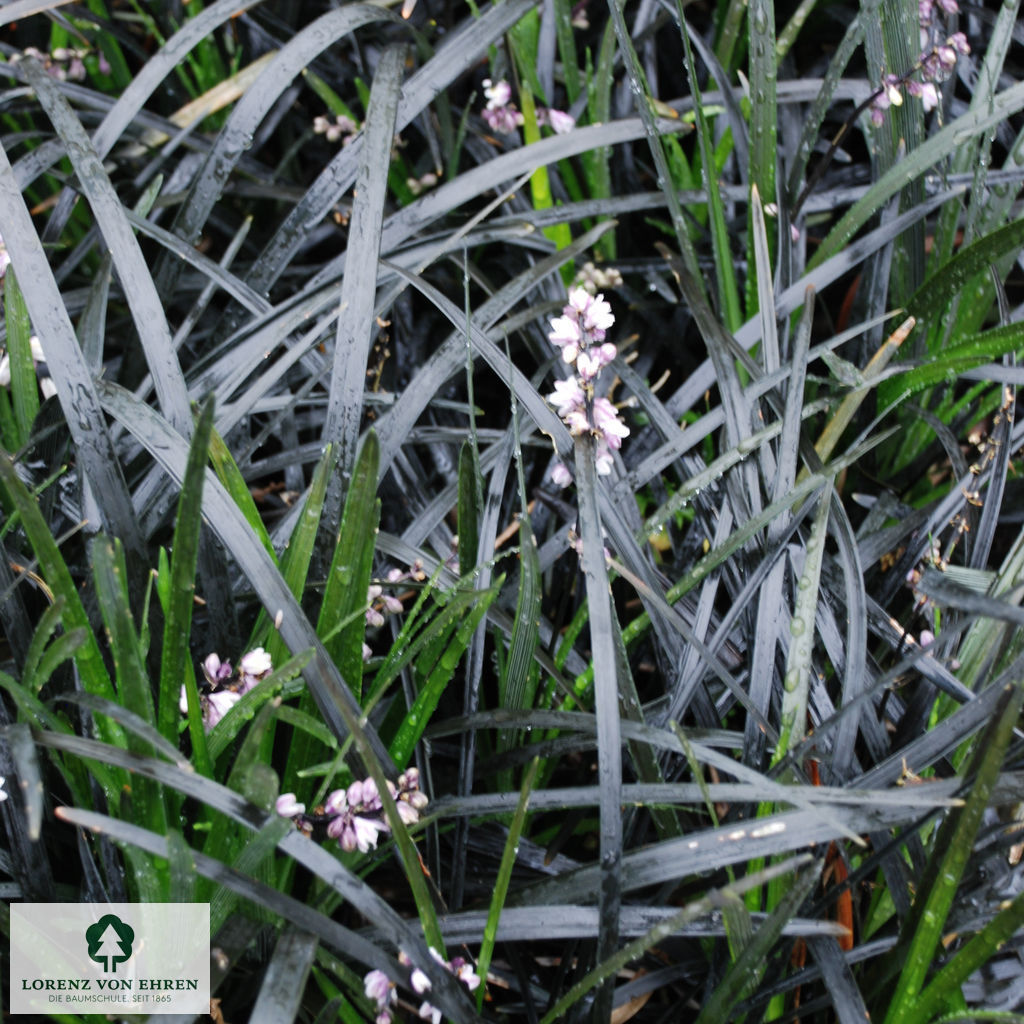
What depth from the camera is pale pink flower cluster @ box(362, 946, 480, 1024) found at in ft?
3.48

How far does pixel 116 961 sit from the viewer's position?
1.22 metres

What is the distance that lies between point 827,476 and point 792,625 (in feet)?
0.73

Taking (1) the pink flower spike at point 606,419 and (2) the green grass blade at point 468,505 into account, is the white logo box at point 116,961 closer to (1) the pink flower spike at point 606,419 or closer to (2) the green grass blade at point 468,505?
(2) the green grass blade at point 468,505

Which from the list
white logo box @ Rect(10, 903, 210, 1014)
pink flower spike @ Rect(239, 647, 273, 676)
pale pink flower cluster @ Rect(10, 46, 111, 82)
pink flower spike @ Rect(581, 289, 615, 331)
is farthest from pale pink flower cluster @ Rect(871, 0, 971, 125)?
pale pink flower cluster @ Rect(10, 46, 111, 82)

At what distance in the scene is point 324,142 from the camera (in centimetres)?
257

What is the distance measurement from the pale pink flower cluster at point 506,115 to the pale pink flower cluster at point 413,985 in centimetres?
163

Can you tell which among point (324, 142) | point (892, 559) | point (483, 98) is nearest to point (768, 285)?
point (892, 559)

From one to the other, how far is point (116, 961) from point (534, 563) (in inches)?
29.9

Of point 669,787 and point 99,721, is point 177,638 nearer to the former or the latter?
point 99,721

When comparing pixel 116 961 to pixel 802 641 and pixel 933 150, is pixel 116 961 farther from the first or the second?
pixel 933 150

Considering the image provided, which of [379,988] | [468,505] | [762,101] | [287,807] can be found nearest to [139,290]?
[468,505]

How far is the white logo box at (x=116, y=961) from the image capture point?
1.15 metres

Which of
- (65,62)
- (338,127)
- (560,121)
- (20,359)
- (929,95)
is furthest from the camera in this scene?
(65,62)

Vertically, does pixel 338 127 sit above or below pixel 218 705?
above
